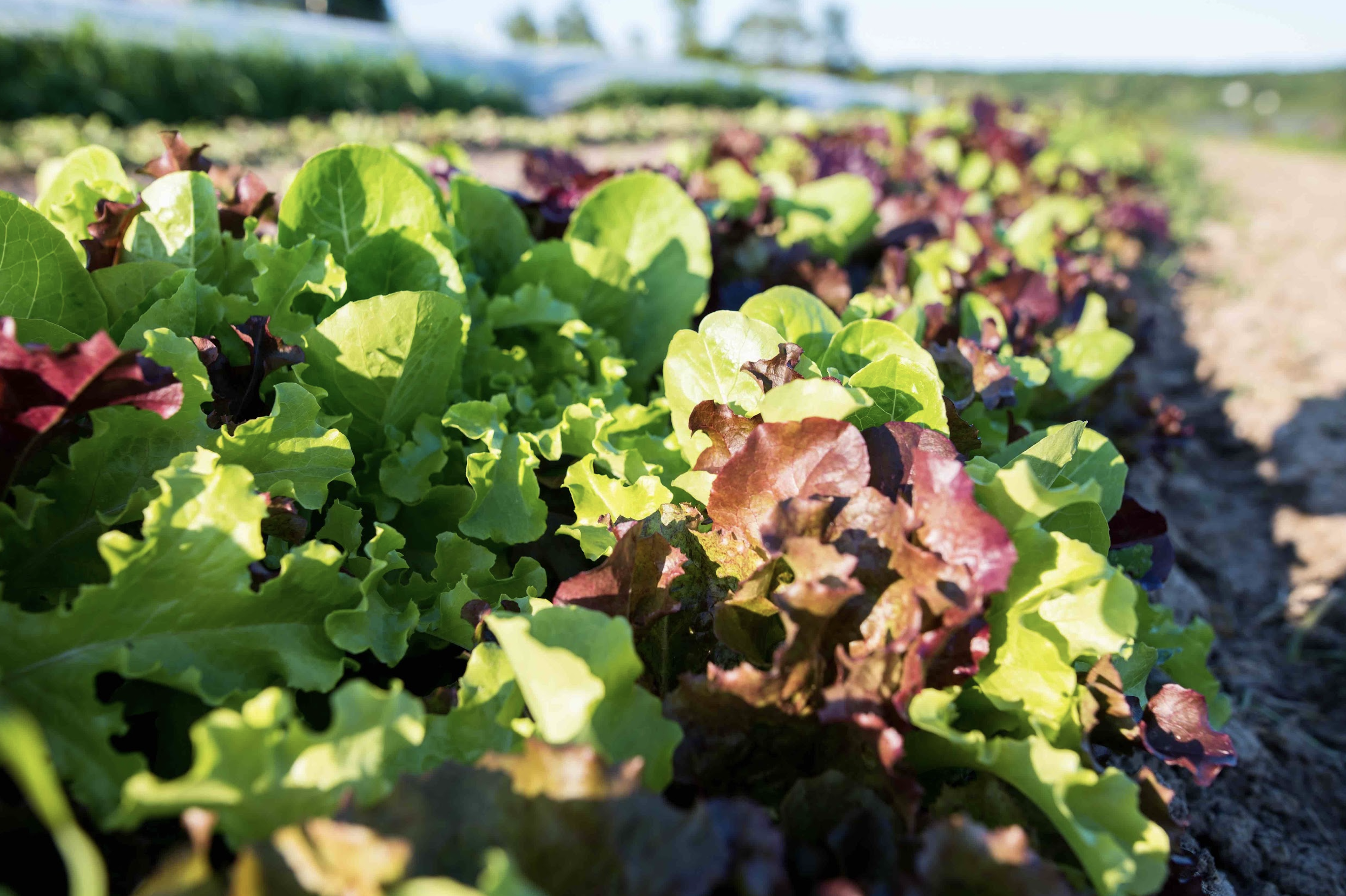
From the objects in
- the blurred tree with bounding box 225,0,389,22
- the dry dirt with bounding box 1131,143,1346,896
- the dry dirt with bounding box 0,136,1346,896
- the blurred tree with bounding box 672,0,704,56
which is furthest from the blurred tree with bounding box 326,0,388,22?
the dry dirt with bounding box 1131,143,1346,896

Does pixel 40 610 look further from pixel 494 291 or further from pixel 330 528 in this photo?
pixel 494 291

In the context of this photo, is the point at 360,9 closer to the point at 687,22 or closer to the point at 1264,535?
the point at 687,22

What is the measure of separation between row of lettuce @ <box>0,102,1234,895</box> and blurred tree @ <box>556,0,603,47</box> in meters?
87.0

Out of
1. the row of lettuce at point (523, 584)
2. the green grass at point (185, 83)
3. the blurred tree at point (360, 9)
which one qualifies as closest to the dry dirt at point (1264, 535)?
the row of lettuce at point (523, 584)

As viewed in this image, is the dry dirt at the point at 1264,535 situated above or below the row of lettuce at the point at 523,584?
below

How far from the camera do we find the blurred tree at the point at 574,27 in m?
80.4

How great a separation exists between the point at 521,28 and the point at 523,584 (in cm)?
8650

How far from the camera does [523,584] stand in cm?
157

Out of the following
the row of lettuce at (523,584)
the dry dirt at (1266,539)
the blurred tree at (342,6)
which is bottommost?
the dry dirt at (1266,539)

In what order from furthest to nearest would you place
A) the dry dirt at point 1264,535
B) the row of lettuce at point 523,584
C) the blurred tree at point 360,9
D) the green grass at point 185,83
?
1. the blurred tree at point 360,9
2. the green grass at point 185,83
3. the dry dirt at point 1264,535
4. the row of lettuce at point 523,584

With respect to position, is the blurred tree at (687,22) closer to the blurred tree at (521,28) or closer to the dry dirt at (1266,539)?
the blurred tree at (521,28)

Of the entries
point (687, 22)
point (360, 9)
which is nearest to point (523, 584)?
point (360, 9)

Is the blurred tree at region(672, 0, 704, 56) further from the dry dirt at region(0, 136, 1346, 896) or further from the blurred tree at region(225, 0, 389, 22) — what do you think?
the dry dirt at region(0, 136, 1346, 896)

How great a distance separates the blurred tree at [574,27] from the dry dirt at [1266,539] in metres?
82.3
